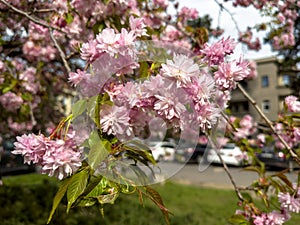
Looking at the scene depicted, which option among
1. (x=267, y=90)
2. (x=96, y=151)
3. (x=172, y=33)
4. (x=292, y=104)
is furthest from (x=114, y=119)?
(x=267, y=90)

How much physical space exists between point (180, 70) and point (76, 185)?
0.43 m

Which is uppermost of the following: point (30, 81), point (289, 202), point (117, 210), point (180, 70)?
point (30, 81)

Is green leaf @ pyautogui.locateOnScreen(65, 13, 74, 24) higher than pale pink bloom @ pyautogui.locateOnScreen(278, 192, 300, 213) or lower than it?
higher

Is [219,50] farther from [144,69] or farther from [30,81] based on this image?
[30,81]

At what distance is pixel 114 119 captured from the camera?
3.25 feet

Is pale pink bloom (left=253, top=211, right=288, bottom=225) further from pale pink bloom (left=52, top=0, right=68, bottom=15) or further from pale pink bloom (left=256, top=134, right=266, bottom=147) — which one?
pale pink bloom (left=256, top=134, right=266, bottom=147)

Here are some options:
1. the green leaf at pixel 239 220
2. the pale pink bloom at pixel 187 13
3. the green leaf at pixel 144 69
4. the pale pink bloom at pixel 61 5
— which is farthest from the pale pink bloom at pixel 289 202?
the pale pink bloom at pixel 187 13

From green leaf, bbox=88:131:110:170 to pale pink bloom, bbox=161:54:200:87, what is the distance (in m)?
0.27

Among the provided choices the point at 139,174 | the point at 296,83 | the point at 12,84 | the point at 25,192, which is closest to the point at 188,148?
the point at 139,174

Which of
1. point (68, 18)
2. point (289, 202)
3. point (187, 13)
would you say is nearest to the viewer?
point (289, 202)

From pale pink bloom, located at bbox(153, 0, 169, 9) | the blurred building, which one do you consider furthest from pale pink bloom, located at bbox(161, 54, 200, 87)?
the blurred building

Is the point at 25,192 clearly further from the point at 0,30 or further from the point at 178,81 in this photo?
the point at 178,81

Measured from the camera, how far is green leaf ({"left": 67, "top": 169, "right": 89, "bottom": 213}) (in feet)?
3.01

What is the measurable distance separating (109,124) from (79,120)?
0.15 metres
